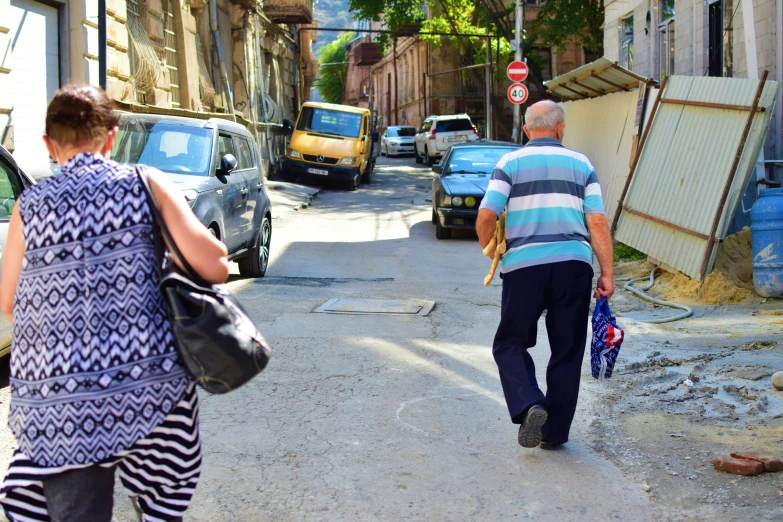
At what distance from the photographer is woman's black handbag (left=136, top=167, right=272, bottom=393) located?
242cm

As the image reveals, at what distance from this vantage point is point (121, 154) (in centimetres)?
914

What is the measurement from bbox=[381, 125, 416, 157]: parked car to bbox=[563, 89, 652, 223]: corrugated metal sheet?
1033 inches

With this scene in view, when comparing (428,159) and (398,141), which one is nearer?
(428,159)

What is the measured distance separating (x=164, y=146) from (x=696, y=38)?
9.28 metres

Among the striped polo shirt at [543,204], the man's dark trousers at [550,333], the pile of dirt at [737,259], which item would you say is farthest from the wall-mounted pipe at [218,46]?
the man's dark trousers at [550,333]

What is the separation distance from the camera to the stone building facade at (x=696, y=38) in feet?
37.3

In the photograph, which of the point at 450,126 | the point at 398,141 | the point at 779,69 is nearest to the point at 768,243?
the point at 779,69

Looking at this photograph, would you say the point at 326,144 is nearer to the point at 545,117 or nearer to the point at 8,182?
the point at 8,182

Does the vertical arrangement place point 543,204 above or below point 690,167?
below

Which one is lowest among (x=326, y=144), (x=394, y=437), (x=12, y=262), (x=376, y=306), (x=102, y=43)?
(x=394, y=437)

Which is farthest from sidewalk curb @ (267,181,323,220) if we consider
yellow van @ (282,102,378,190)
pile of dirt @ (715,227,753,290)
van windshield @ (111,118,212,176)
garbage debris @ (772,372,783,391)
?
garbage debris @ (772,372,783,391)

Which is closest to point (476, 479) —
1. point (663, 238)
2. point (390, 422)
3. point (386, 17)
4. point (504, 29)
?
point (390, 422)

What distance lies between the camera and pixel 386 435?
482 cm

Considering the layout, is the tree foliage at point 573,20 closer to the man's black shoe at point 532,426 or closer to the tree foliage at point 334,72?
the man's black shoe at point 532,426
